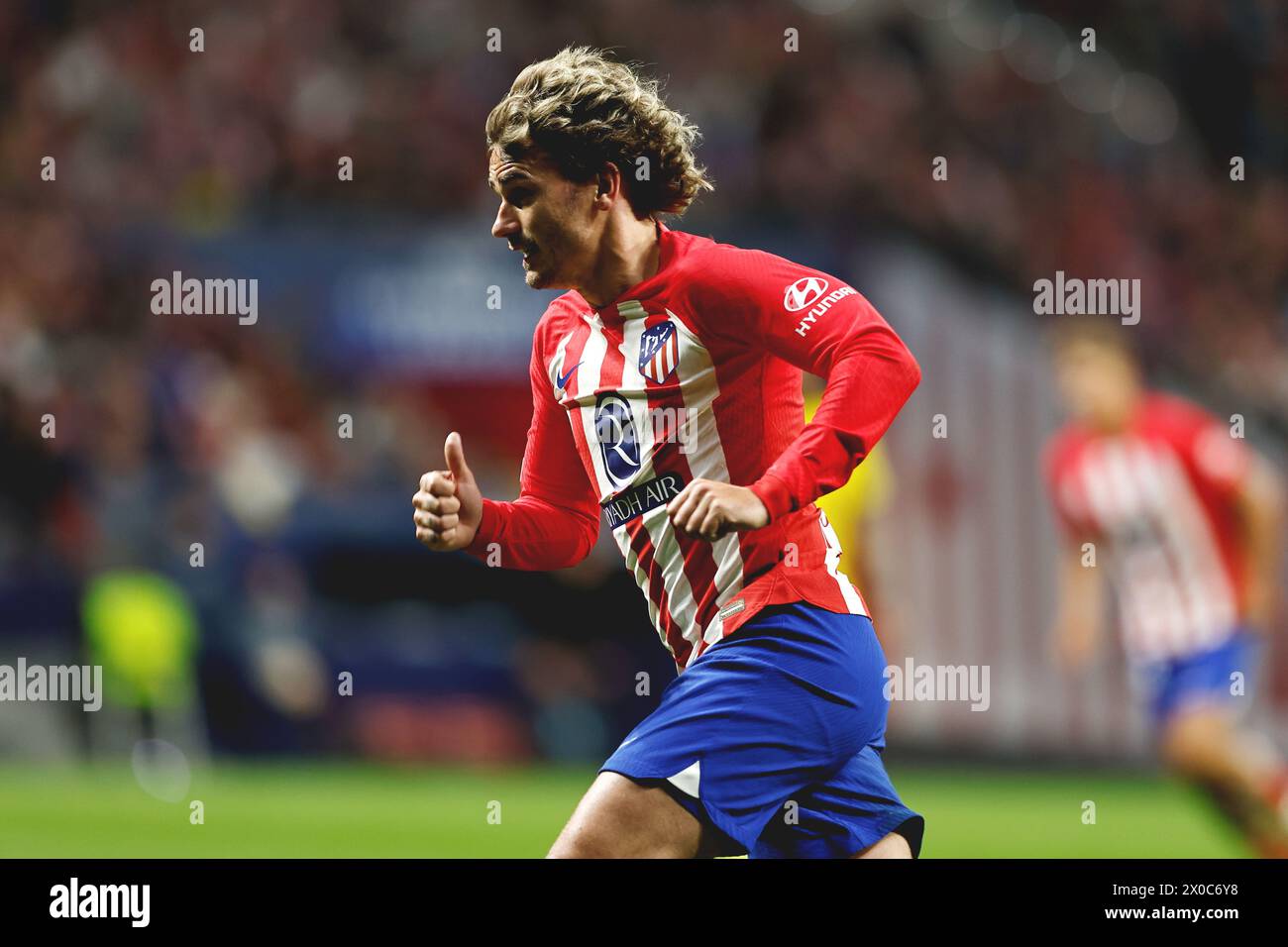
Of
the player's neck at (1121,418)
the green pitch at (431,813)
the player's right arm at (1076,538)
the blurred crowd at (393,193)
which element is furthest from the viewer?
the blurred crowd at (393,193)

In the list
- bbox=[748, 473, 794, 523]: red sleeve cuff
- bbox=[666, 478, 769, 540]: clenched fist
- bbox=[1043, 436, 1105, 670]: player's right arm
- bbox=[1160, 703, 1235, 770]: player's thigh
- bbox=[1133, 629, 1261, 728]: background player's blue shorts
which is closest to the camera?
bbox=[666, 478, 769, 540]: clenched fist

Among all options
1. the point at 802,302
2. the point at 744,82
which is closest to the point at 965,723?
the point at 744,82

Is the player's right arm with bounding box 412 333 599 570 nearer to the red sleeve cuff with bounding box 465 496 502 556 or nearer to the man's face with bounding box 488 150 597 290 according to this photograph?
the red sleeve cuff with bounding box 465 496 502 556

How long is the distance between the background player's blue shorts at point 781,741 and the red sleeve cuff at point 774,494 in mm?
445

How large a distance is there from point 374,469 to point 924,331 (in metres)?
3.99

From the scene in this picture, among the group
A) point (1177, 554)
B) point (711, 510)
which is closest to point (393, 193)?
point (1177, 554)

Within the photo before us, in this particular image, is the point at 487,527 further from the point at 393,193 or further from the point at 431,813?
the point at 393,193

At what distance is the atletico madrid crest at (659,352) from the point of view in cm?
412

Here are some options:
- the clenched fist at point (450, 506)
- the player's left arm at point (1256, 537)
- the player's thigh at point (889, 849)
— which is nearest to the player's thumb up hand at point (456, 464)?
the clenched fist at point (450, 506)

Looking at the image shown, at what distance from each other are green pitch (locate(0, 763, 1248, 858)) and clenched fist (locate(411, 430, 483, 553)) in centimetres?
420

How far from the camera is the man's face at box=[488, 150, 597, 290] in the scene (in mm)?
4191

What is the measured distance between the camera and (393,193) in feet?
44.4

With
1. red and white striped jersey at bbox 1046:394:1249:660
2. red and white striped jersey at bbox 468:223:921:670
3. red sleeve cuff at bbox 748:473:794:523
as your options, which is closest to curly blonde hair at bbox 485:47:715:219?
red and white striped jersey at bbox 468:223:921:670

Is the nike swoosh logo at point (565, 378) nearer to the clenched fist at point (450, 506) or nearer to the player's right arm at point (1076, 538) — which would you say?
the clenched fist at point (450, 506)
